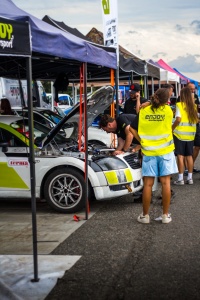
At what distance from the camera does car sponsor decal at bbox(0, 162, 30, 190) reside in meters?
8.30

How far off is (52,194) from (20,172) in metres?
0.62

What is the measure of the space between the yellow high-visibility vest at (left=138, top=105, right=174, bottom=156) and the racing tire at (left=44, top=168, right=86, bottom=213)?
140 cm

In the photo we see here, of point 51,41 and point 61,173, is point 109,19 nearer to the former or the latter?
point 61,173

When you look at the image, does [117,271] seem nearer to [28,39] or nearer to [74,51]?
[28,39]

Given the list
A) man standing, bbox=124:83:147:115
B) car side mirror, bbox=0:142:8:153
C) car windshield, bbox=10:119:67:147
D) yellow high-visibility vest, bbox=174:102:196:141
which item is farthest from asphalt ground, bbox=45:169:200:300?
man standing, bbox=124:83:147:115

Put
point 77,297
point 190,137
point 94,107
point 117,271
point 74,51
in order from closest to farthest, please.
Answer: point 77,297
point 117,271
point 74,51
point 94,107
point 190,137

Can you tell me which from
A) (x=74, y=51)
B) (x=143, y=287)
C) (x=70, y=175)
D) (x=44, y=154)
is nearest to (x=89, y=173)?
(x=70, y=175)

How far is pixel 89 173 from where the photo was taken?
815 centimetres

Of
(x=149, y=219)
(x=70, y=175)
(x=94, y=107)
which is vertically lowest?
(x=149, y=219)

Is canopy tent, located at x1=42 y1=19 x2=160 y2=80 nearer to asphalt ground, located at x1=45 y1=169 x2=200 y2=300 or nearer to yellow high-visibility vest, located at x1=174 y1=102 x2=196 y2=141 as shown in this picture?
yellow high-visibility vest, located at x1=174 y1=102 x2=196 y2=141

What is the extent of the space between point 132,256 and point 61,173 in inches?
105

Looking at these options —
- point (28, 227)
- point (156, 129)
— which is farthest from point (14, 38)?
point (28, 227)

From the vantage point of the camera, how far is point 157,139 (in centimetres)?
717

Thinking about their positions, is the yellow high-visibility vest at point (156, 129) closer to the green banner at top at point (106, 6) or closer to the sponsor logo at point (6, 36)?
the sponsor logo at point (6, 36)
